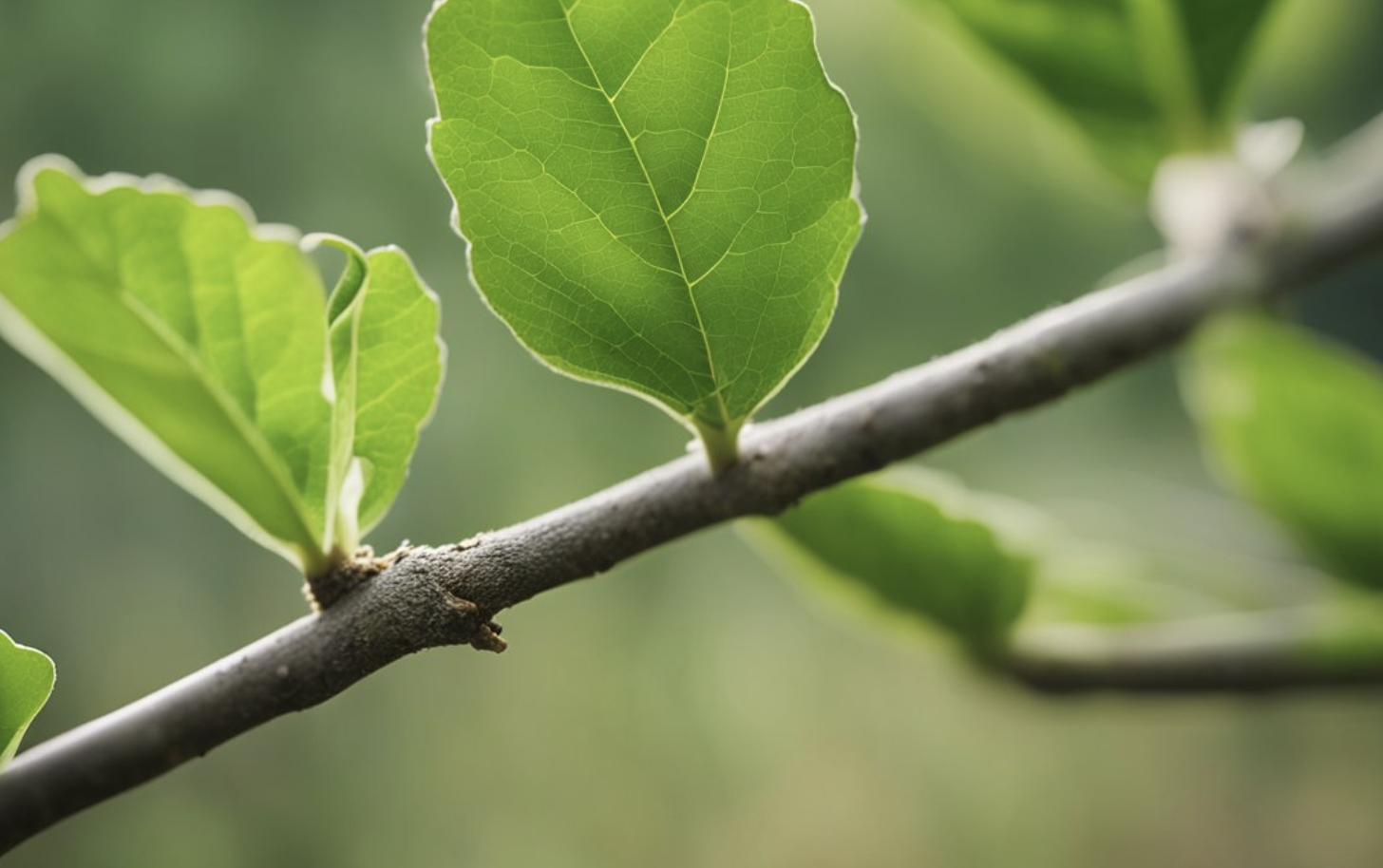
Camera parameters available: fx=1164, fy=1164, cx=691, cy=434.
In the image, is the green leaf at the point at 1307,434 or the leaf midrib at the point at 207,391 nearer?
the leaf midrib at the point at 207,391

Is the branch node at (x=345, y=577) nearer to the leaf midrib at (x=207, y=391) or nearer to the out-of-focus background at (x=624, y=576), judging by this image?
the leaf midrib at (x=207, y=391)

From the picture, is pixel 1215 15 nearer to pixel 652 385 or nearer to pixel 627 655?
pixel 652 385

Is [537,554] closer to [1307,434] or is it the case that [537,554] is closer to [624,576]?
[1307,434]

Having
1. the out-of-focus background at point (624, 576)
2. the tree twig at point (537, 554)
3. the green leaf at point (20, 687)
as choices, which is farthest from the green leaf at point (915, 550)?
the out-of-focus background at point (624, 576)

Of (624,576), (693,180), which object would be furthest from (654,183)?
(624,576)

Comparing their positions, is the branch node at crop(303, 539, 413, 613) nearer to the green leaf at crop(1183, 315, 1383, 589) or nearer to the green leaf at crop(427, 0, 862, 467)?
the green leaf at crop(427, 0, 862, 467)

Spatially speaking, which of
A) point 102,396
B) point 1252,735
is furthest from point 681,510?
point 1252,735

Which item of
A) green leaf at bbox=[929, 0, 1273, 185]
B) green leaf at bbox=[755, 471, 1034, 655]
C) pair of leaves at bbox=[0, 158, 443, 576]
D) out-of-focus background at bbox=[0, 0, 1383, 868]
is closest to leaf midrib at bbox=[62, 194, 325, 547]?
pair of leaves at bbox=[0, 158, 443, 576]
